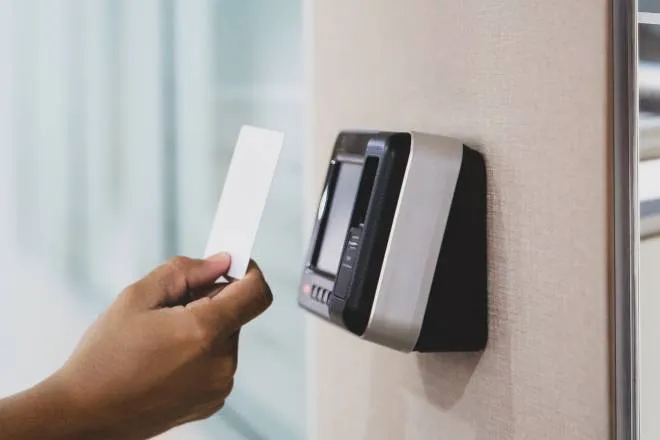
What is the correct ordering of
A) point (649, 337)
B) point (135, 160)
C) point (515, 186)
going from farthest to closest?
1. point (135, 160)
2. point (515, 186)
3. point (649, 337)

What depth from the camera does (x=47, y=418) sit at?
0.87 metres

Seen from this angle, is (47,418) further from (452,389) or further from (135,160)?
(135,160)

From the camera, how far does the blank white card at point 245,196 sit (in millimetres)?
933

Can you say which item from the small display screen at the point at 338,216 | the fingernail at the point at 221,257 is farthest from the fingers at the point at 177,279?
the small display screen at the point at 338,216

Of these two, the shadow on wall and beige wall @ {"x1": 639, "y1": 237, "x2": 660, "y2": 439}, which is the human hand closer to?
the shadow on wall

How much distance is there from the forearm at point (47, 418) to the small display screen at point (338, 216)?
28 centimetres

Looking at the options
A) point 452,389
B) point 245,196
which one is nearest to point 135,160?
point 245,196

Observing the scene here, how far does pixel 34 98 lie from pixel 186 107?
523 mm

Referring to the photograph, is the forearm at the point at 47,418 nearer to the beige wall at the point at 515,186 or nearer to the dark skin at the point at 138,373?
the dark skin at the point at 138,373

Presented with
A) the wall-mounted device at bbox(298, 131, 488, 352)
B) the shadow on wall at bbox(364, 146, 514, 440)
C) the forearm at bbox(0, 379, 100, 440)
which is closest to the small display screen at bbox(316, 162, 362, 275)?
the wall-mounted device at bbox(298, 131, 488, 352)

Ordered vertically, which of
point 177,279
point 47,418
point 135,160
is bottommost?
point 47,418

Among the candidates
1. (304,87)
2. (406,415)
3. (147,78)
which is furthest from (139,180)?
(406,415)

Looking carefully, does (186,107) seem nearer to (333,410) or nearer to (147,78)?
(147,78)

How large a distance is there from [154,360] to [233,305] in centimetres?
9
